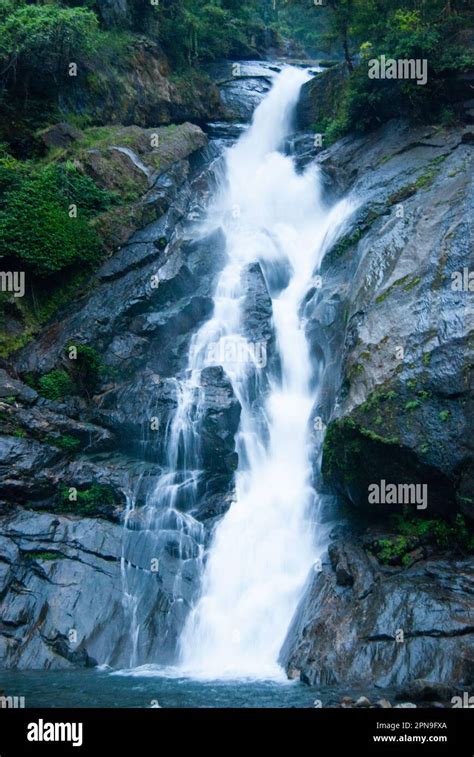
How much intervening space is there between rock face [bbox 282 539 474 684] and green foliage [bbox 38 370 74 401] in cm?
914

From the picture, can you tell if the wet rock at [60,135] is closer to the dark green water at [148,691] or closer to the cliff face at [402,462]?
the cliff face at [402,462]

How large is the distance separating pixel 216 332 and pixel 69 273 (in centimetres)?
520

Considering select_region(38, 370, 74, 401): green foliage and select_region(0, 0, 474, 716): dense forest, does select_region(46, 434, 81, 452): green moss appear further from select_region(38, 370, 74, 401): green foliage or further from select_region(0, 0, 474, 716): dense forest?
select_region(38, 370, 74, 401): green foliage

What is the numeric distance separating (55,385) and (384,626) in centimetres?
1105

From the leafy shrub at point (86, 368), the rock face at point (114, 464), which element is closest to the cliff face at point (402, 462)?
the rock face at point (114, 464)

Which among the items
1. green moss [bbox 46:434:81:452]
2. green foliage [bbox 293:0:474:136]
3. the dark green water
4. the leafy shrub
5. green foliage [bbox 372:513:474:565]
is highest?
green foliage [bbox 293:0:474:136]

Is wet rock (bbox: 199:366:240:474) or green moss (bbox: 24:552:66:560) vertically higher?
wet rock (bbox: 199:366:240:474)

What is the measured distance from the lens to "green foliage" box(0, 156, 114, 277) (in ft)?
55.8

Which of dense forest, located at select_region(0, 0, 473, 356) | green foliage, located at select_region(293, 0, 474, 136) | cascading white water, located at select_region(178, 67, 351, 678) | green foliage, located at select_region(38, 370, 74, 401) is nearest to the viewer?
cascading white water, located at select_region(178, 67, 351, 678)

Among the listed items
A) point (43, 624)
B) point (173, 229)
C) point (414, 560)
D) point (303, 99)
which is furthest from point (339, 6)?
point (43, 624)

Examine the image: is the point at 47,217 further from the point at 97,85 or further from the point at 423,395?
the point at 423,395

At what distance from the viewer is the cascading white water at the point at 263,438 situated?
11805mm
